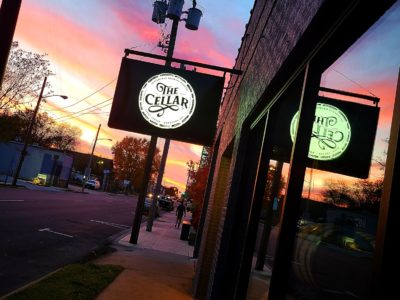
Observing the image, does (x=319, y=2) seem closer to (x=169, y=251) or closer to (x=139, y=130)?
(x=139, y=130)

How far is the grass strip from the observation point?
22.5 feet

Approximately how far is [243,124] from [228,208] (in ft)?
3.75

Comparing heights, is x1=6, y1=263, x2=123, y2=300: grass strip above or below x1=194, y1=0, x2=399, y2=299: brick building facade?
below

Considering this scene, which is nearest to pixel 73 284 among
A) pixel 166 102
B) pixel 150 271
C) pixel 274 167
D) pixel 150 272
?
pixel 150 272

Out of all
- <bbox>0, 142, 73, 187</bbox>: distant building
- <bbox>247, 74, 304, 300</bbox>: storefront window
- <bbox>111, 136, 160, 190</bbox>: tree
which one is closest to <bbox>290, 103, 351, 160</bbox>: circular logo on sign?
<bbox>247, 74, 304, 300</bbox>: storefront window

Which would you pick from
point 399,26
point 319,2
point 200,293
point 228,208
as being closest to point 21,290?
point 200,293

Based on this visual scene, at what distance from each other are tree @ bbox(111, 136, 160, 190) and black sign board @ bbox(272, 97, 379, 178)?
9068 cm

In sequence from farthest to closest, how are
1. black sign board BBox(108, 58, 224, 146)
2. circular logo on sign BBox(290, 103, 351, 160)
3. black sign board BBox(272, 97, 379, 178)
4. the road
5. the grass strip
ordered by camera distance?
the road, black sign board BBox(108, 58, 224, 146), the grass strip, circular logo on sign BBox(290, 103, 351, 160), black sign board BBox(272, 97, 379, 178)

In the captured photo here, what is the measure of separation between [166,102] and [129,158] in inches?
3475

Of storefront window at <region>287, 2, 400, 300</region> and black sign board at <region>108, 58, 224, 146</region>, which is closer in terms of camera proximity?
storefront window at <region>287, 2, 400, 300</region>

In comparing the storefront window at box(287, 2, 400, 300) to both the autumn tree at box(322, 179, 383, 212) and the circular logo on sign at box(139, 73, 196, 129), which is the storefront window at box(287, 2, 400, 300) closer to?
the autumn tree at box(322, 179, 383, 212)

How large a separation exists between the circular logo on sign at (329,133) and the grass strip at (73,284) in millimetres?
5147

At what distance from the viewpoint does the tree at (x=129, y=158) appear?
93.6 m

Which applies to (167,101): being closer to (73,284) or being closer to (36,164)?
(73,284)
